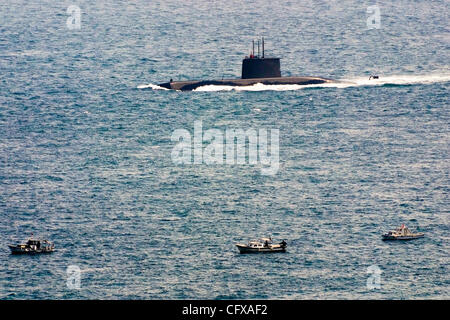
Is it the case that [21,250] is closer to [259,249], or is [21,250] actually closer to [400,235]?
[259,249]

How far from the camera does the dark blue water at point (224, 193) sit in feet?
275

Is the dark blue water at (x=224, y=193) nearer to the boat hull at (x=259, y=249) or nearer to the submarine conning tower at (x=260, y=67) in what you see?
the boat hull at (x=259, y=249)

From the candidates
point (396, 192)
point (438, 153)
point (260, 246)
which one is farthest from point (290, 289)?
point (438, 153)

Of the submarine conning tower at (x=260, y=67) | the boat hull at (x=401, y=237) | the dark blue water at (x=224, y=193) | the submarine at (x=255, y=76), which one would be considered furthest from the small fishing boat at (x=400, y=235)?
the submarine conning tower at (x=260, y=67)

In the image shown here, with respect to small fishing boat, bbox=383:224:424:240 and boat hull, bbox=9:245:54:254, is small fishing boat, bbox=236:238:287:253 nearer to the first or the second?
small fishing boat, bbox=383:224:424:240

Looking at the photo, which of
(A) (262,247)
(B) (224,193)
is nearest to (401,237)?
(A) (262,247)

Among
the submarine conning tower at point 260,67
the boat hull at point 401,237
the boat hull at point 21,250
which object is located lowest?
the boat hull at point 21,250

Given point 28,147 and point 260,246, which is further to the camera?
point 28,147

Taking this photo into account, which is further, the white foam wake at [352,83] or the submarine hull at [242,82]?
the submarine hull at [242,82]

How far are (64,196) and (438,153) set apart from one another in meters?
50.4

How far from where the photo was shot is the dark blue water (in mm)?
83812

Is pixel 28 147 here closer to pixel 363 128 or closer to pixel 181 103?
pixel 181 103

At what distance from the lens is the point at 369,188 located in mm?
114438

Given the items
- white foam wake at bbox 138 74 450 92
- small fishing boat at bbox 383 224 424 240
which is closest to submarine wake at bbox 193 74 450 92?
white foam wake at bbox 138 74 450 92
